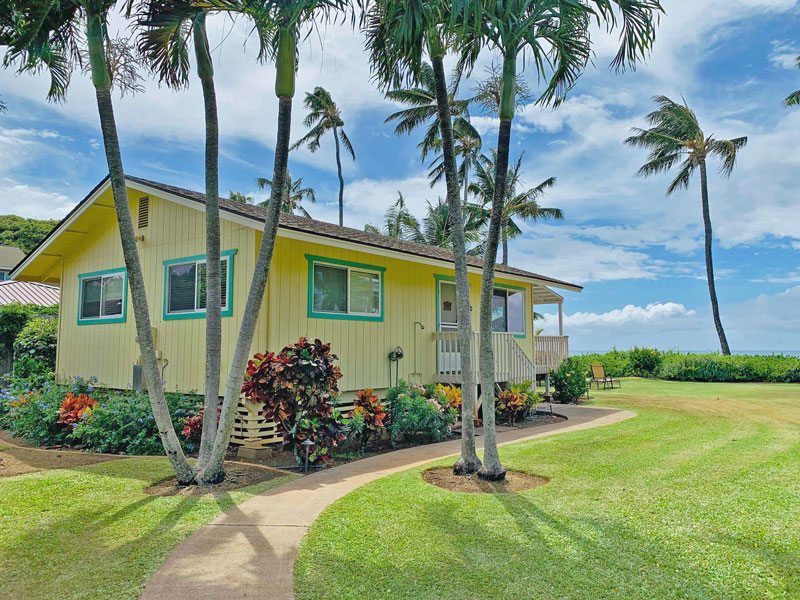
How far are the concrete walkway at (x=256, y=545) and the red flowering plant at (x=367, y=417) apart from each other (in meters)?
1.18

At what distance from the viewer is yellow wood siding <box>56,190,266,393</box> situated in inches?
352

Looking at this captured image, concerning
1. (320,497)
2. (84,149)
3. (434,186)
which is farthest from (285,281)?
(434,186)

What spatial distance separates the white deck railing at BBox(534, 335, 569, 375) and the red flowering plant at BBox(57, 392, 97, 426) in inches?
466

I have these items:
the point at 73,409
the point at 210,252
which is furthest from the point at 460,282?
the point at 73,409

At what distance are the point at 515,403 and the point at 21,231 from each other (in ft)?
154

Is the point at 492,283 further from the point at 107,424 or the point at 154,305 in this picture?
the point at 154,305

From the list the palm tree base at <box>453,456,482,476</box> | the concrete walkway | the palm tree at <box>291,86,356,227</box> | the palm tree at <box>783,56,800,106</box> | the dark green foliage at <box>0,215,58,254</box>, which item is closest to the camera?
the concrete walkway

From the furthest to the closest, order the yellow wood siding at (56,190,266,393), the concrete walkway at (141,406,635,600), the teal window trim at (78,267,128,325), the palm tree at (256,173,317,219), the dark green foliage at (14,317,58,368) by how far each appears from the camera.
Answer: the palm tree at (256,173,317,219)
the dark green foliage at (14,317,58,368)
the teal window trim at (78,267,128,325)
the yellow wood siding at (56,190,266,393)
the concrete walkway at (141,406,635,600)

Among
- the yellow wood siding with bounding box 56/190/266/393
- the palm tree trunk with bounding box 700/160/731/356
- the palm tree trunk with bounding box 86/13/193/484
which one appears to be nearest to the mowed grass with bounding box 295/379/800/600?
the palm tree trunk with bounding box 86/13/193/484

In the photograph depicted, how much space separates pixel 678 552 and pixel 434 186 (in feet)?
85.7

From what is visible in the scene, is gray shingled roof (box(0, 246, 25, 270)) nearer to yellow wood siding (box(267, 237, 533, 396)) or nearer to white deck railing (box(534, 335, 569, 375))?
yellow wood siding (box(267, 237, 533, 396))

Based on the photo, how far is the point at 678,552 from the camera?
4098 millimetres

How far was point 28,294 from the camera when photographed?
23281 mm

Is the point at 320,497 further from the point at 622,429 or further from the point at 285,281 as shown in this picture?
the point at 622,429
